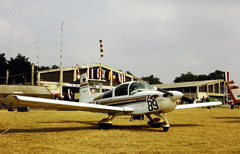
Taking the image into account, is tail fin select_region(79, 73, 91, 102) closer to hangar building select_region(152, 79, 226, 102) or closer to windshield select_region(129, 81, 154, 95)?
windshield select_region(129, 81, 154, 95)

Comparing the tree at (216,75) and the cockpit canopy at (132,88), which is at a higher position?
the tree at (216,75)

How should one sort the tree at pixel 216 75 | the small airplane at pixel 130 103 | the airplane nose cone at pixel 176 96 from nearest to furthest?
the small airplane at pixel 130 103
the airplane nose cone at pixel 176 96
the tree at pixel 216 75

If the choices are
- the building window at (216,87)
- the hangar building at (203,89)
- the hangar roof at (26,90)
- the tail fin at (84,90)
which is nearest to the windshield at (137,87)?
the tail fin at (84,90)

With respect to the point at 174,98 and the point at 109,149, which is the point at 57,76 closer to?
the point at 174,98

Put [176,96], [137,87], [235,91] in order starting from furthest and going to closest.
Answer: [235,91] < [137,87] < [176,96]

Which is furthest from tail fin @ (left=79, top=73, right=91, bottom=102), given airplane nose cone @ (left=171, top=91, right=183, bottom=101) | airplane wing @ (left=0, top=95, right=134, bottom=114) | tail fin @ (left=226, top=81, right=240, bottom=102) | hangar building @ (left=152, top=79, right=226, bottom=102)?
hangar building @ (left=152, top=79, right=226, bottom=102)

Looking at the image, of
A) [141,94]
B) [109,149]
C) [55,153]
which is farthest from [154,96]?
[55,153]

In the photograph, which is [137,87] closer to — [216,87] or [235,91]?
[235,91]

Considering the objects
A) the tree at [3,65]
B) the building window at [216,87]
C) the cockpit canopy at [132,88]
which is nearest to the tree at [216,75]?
the building window at [216,87]

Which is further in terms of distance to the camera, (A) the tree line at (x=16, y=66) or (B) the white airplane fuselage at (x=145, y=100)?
(A) the tree line at (x=16, y=66)

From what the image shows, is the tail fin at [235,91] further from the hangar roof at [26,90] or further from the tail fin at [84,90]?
the hangar roof at [26,90]

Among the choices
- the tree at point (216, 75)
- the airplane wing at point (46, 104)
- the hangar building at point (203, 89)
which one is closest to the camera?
the airplane wing at point (46, 104)

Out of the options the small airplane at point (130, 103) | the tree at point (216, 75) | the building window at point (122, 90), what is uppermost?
the tree at point (216, 75)

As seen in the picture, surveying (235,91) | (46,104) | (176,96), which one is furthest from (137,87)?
(235,91)
